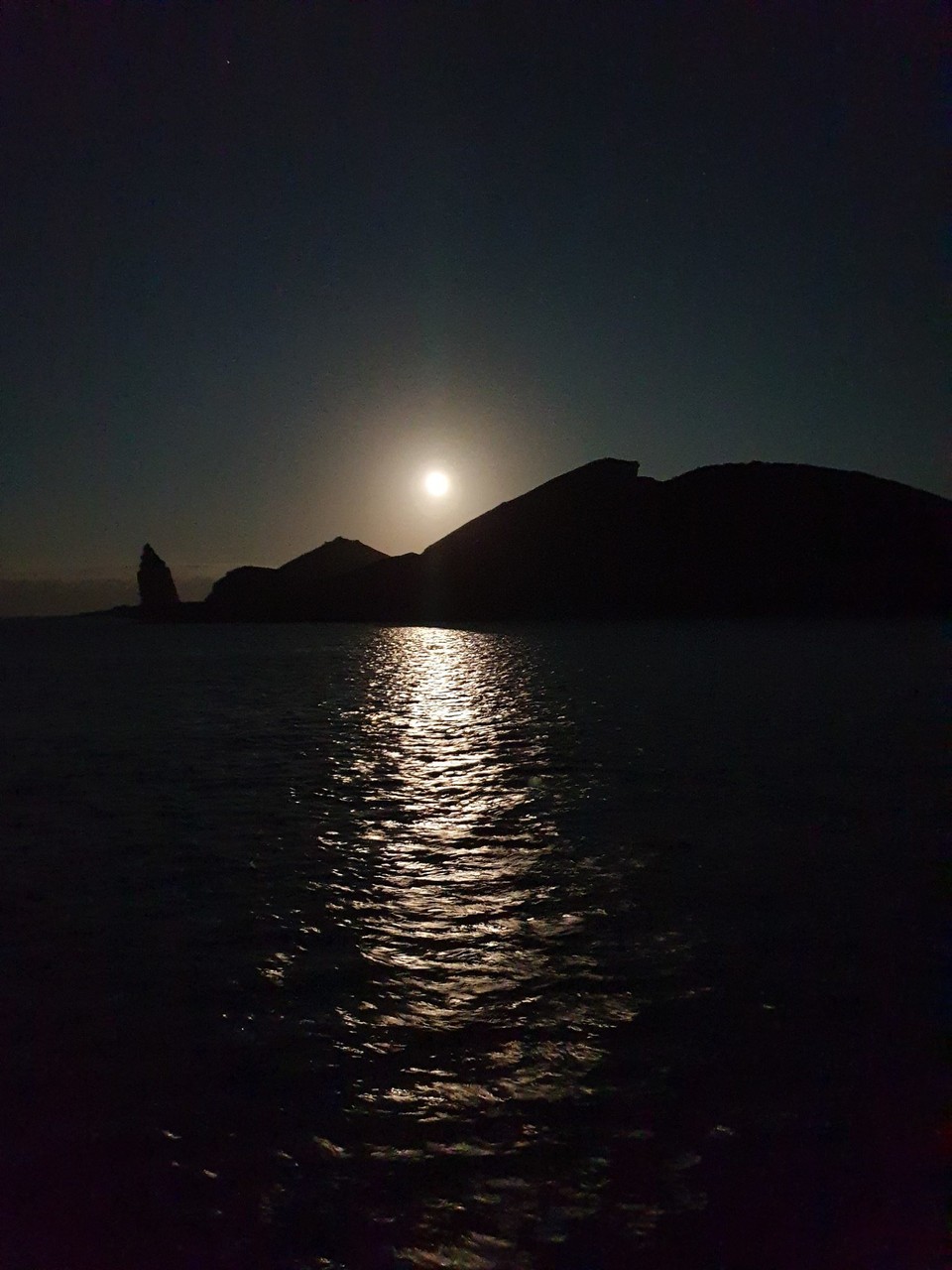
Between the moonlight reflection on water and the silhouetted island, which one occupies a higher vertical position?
the silhouetted island

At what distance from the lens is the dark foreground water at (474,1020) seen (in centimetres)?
569

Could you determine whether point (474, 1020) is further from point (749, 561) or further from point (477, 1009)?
point (749, 561)

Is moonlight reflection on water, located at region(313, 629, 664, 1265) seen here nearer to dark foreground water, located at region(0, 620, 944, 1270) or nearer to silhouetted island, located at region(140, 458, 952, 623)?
dark foreground water, located at region(0, 620, 944, 1270)

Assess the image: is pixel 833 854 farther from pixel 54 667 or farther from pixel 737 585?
pixel 737 585

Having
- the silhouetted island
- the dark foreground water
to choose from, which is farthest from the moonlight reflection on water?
the silhouetted island

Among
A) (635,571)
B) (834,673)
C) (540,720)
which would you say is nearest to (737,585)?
(635,571)

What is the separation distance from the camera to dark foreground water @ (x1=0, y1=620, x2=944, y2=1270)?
5688 millimetres

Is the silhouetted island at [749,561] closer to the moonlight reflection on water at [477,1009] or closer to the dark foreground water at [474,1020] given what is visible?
the dark foreground water at [474,1020]

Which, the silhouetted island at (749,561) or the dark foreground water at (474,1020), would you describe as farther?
the silhouetted island at (749,561)

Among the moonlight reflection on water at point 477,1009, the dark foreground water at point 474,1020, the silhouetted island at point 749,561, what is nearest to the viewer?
the dark foreground water at point 474,1020

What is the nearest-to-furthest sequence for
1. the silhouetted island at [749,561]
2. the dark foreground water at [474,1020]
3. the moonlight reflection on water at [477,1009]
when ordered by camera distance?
the dark foreground water at [474,1020] → the moonlight reflection on water at [477,1009] → the silhouetted island at [749,561]

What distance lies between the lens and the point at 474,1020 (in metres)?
8.25

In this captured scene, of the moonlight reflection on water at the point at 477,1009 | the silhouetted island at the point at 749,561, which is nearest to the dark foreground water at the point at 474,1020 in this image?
the moonlight reflection on water at the point at 477,1009

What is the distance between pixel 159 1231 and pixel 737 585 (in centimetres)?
17784
